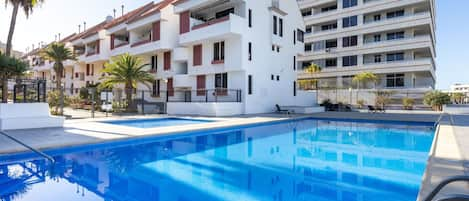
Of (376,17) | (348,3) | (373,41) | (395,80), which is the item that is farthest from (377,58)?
(348,3)

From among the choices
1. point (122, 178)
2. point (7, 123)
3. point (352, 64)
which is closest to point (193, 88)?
point (7, 123)

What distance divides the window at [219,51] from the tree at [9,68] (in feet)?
44.3

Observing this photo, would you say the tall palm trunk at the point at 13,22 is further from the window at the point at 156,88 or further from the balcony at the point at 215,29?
the window at the point at 156,88

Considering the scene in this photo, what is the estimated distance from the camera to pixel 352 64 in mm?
41875

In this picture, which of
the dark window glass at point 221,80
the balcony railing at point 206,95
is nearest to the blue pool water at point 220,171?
the balcony railing at point 206,95

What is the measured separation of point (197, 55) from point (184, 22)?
117 inches

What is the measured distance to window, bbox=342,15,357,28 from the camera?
41594 mm

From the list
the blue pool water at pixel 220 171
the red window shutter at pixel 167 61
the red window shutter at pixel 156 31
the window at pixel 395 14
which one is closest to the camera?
the blue pool water at pixel 220 171

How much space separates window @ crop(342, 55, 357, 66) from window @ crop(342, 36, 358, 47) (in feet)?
5.81

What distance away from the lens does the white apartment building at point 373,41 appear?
36688 millimetres

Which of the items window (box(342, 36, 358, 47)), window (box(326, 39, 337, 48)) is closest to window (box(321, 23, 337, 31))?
window (box(326, 39, 337, 48))

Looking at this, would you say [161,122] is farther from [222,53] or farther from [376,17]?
[376,17]

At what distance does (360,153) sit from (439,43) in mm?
51127

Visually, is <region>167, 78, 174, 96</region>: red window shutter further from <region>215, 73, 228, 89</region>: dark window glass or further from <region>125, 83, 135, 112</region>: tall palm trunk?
<region>215, 73, 228, 89</region>: dark window glass
